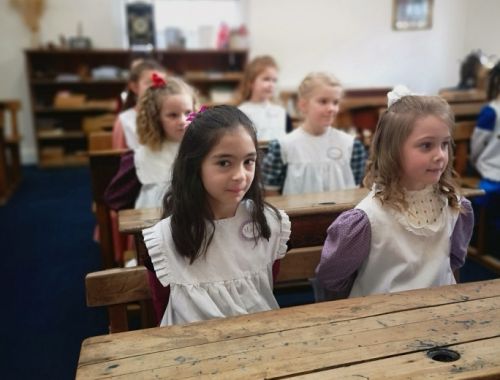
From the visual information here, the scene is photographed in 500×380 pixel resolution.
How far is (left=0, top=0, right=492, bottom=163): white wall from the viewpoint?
633 centimetres

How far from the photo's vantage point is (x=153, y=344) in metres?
1.04

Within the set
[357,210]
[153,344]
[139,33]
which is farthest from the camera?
[139,33]

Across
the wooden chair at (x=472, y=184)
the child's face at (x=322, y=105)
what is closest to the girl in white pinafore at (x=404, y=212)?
the child's face at (x=322, y=105)

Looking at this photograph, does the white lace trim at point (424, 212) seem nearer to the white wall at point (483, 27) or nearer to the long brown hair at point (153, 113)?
the long brown hair at point (153, 113)

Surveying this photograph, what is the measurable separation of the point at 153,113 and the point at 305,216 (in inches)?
36.3

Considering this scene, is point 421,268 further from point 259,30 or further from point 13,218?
point 259,30

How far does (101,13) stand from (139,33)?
0.62 m

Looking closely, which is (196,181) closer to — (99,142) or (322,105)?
(322,105)

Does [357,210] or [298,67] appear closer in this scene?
[357,210]

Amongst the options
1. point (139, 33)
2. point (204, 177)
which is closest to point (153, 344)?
point (204, 177)

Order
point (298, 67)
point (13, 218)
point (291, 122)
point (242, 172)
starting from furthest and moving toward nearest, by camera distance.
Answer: point (298, 67), point (13, 218), point (291, 122), point (242, 172)

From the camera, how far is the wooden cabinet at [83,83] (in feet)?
20.5

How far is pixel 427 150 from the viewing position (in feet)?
4.71

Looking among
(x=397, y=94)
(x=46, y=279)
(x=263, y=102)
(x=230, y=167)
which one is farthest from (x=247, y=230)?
(x=263, y=102)
